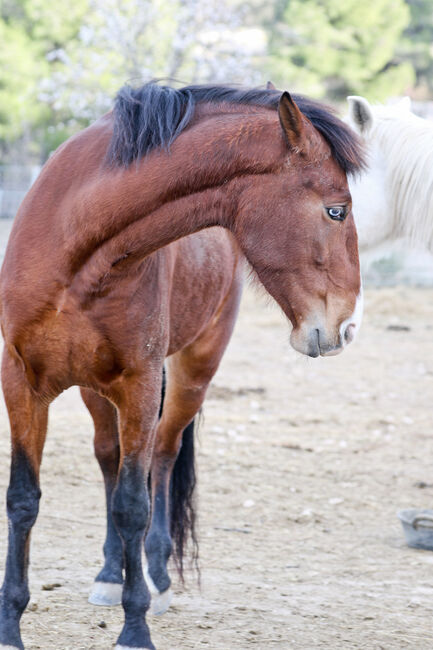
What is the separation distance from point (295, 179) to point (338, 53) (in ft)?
74.3

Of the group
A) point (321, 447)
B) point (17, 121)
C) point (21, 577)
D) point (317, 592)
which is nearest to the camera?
point (21, 577)

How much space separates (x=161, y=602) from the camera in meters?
3.50

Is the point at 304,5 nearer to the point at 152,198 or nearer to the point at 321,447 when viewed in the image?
the point at 321,447

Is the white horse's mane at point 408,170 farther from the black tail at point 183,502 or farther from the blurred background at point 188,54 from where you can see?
the blurred background at point 188,54

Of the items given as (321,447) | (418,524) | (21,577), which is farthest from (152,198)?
(321,447)

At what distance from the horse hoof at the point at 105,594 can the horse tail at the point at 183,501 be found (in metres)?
0.38

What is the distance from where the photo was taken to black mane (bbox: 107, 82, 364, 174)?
251 cm

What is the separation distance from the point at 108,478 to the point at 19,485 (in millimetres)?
787

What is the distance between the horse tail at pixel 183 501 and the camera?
3.80 m

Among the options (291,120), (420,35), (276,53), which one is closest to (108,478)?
(291,120)

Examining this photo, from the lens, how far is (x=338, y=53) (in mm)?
23609

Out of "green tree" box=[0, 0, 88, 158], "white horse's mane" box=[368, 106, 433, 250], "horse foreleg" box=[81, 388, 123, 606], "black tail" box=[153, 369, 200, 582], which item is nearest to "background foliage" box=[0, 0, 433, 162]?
"green tree" box=[0, 0, 88, 158]

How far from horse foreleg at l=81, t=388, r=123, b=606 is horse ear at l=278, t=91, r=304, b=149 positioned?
4.80ft

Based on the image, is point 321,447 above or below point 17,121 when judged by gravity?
above
